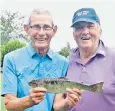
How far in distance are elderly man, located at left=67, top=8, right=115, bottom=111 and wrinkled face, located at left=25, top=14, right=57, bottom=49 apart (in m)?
0.48

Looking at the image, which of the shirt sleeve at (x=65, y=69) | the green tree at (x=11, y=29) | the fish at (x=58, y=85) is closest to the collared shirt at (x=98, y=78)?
the shirt sleeve at (x=65, y=69)

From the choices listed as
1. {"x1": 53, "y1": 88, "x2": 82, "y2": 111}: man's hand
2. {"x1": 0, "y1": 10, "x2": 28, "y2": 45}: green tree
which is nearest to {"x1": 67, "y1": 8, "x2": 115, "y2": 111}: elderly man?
{"x1": 53, "y1": 88, "x2": 82, "y2": 111}: man's hand

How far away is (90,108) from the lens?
4.28 meters

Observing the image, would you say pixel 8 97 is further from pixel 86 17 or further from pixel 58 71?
pixel 86 17

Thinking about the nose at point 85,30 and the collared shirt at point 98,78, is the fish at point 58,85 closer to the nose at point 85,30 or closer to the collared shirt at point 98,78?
the collared shirt at point 98,78

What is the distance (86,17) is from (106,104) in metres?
1.03

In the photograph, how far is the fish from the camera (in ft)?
12.0

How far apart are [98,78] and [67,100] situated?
1.58 ft

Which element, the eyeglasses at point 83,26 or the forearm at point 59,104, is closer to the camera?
the forearm at point 59,104

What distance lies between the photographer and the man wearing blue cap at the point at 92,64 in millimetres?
4246

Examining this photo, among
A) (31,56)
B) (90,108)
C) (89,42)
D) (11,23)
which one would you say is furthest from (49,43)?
(11,23)

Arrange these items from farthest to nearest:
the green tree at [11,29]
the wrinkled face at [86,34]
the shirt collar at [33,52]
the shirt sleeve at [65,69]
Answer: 1. the green tree at [11,29]
2. the wrinkled face at [86,34]
3. the shirt sleeve at [65,69]
4. the shirt collar at [33,52]

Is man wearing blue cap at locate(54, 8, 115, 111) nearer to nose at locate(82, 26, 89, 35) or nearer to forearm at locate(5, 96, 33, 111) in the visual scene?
nose at locate(82, 26, 89, 35)

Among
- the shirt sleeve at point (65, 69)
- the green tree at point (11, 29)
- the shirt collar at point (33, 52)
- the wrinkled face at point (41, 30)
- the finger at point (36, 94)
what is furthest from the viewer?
the green tree at point (11, 29)
